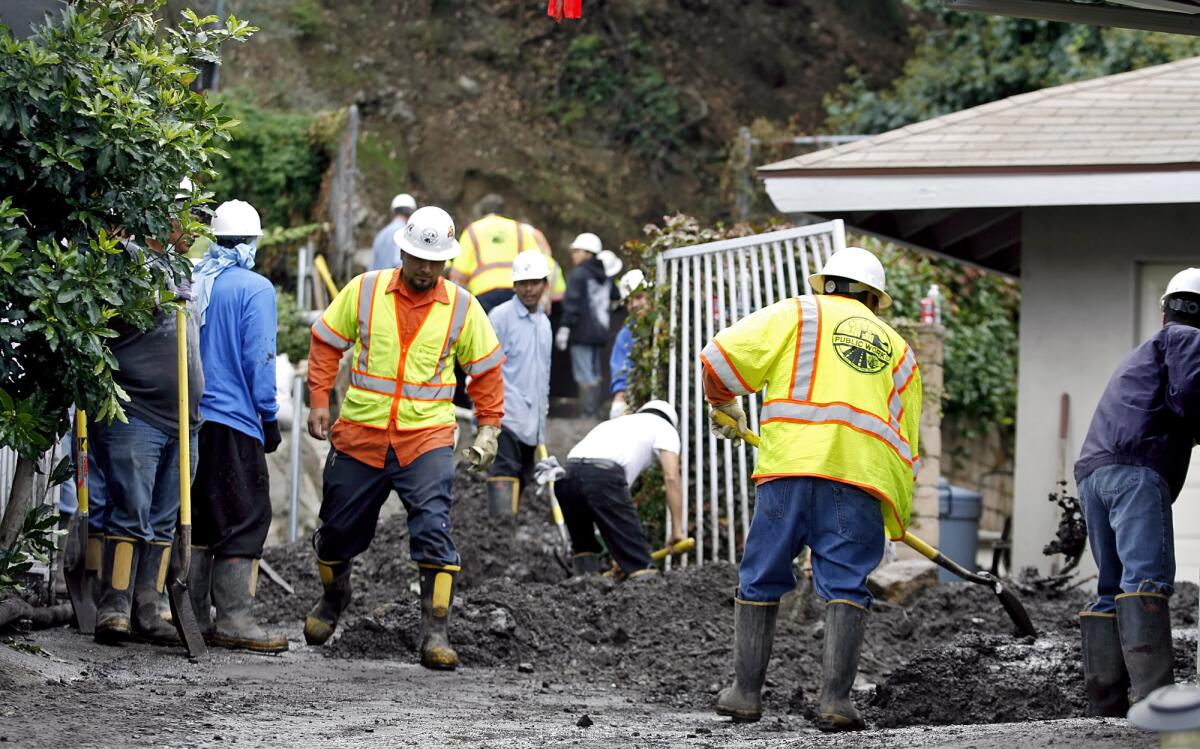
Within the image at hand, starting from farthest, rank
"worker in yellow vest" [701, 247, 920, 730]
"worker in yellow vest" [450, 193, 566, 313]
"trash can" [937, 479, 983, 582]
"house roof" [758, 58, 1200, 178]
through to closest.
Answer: "worker in yellow vest" [450, 193, 566, 313] → "trash can" [937, 479, 983, 582] → "house roof" [758, 58, 1200, 178] → "worker in yellow vest" [701, 247, 920, 730]

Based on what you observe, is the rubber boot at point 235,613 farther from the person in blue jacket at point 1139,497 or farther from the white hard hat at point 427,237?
the person in blue jacket at point 1139,497

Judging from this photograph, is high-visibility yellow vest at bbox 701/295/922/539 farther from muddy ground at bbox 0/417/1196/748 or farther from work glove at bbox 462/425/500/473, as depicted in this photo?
work glove at bbox 462/425/500/473

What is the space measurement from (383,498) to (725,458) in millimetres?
3461

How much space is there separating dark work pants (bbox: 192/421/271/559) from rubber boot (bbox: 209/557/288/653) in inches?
2.5

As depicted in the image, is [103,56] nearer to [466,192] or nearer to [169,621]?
[169,621]

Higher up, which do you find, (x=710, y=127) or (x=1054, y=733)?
(x=710, y=127)

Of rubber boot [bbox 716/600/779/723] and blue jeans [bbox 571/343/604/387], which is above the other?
blue jeans [bbox 571/343/604/387]

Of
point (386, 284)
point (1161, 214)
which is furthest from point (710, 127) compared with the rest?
point (386, 284)

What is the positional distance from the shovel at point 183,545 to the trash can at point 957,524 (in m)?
6.55

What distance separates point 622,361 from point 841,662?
6554 mm

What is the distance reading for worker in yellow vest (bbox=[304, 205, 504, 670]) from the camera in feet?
26.5

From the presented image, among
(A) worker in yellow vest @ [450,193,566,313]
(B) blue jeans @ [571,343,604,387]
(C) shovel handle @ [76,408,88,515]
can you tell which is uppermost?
(A) worker in yellow vest @ [450,193,566,313]

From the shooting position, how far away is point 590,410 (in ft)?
53.4

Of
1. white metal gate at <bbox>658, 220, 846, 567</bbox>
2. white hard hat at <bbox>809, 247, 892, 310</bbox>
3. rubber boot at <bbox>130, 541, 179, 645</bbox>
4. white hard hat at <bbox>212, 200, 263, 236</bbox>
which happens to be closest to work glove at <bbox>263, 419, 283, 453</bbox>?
rubber boot at <bbox>130, 541, 179, 645</bbox>
